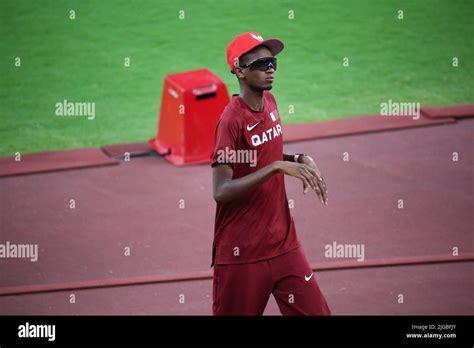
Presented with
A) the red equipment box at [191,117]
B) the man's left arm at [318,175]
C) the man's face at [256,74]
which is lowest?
the red equipment box at [191,117]

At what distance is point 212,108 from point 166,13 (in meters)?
5.55

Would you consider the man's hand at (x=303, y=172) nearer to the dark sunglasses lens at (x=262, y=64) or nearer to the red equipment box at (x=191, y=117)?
the dark sunglasses lens at (x=262, y=64)

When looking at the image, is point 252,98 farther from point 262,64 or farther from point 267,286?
point 267,286

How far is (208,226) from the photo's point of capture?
13016mm

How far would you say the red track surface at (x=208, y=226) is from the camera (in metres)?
11.3

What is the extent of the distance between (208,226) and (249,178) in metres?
4.74

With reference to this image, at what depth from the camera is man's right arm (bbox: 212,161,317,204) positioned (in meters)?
8.09

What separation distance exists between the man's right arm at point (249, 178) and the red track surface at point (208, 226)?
2902 millimetres

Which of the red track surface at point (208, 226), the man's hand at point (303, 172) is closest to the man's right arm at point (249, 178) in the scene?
the man's hand at point (303, 172)

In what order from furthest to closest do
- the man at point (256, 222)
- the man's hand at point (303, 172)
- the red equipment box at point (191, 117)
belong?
1. the red equipment box at point (191, 117)
2. the man at point (256, 222)
3. the man's hand at point (303, 172)

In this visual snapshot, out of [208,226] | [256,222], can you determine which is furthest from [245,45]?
[208,226]

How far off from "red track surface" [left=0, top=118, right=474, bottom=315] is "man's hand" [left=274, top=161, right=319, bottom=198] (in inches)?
125
